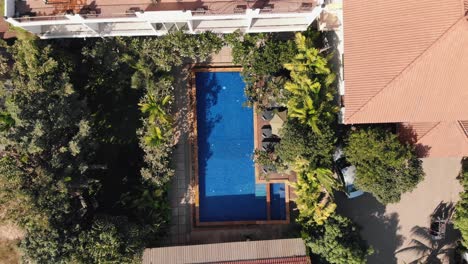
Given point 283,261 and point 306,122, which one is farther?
point 283,261

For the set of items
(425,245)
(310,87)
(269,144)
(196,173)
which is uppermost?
(310,87)

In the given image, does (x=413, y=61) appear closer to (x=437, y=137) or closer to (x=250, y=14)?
(x=437, y=137)

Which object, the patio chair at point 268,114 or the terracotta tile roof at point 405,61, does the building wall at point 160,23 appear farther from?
the patio chair at point 268,114

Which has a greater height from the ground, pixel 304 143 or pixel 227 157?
pixel 304 143

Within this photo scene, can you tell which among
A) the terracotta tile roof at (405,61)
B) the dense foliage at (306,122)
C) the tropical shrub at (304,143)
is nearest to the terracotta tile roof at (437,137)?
the terracotta tile roof at (405,61)

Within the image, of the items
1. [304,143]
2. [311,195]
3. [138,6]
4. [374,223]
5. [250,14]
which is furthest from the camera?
[374,223]

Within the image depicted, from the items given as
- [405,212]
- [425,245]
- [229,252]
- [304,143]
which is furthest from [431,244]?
[229,252]

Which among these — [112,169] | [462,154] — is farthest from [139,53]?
[462,154]
